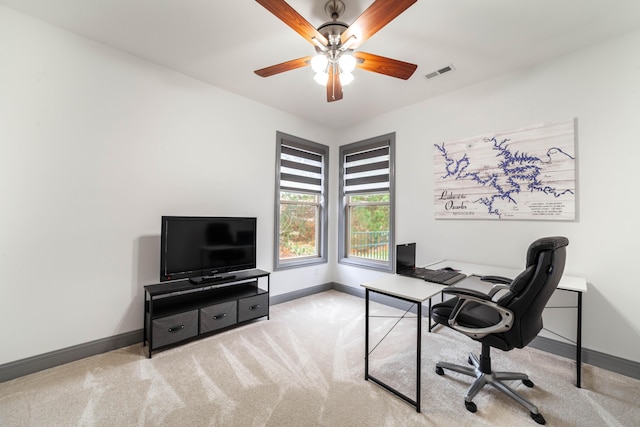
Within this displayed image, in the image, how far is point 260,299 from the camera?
3.10 m

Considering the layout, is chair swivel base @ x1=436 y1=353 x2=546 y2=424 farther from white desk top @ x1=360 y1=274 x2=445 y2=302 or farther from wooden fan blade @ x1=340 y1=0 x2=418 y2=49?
wooden fan blade @ x1=340 y1=0 x2=418 y2=49

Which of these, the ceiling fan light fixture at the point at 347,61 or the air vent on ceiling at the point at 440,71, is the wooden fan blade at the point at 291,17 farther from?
the air vent on ceiling at the point at 440,71

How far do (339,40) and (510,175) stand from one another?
7.32 feet

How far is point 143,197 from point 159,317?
1189 mm

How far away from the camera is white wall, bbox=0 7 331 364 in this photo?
2.06m

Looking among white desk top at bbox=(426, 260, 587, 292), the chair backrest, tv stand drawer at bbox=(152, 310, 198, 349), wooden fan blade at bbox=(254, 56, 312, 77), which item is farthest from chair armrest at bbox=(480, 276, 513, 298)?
tv stand drawer at bbox=(152, 310, 198, 349)

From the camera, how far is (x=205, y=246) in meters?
2.85

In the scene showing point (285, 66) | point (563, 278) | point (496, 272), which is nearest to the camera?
point (285, 66)

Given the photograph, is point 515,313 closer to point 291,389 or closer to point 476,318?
point 476,318

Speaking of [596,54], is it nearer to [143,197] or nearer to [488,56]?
[488,56]

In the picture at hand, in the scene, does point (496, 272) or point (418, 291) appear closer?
point (418, 291)

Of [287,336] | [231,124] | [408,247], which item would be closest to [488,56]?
[408,247]

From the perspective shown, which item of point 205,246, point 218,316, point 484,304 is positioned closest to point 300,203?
point 205,246

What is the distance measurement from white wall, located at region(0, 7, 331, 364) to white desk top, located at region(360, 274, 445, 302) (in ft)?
7.03
